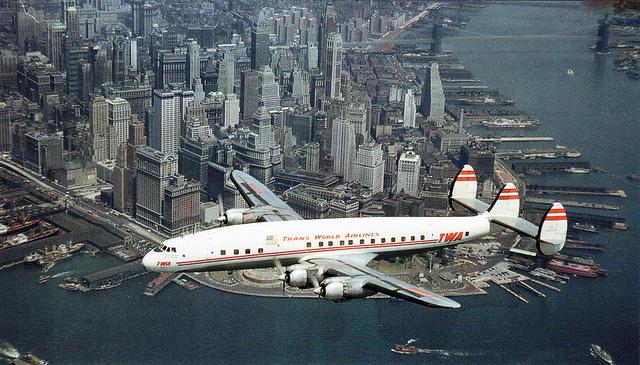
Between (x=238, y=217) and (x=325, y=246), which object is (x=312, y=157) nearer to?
(x=238, y=217)

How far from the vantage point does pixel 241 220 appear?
9719 millimetres

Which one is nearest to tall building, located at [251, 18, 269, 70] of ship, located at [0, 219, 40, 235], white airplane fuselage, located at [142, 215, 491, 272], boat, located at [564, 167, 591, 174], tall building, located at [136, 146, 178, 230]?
tall building, located at [136, 146, 178, 230]

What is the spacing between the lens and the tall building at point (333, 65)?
33938 mm

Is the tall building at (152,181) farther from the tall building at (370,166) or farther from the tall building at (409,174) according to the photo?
the tall building at (409,174)

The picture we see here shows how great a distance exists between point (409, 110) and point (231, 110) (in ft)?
23.2

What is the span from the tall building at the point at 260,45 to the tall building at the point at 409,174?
33.1ft

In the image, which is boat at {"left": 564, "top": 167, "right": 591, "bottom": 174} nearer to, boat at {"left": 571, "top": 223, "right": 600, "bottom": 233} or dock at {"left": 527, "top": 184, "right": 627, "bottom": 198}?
dock at {"left": 527, "top": 184, "right": 627, "bottom": 198}

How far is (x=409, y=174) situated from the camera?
27.2m

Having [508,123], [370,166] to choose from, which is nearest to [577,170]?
[508,123]

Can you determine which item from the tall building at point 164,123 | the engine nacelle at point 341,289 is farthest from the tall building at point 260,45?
the engine nacelle at point 341,289

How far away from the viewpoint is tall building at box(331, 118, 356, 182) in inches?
1102

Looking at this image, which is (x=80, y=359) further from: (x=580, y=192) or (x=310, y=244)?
(x=580, y=192)

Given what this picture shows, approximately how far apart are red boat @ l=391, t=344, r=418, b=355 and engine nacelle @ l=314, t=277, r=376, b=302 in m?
10.6

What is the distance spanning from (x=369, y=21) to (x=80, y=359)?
792 inches
